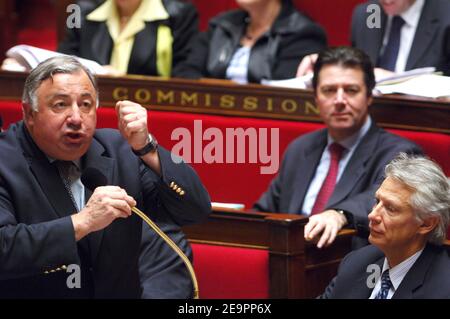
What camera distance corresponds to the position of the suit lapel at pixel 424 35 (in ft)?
8.14

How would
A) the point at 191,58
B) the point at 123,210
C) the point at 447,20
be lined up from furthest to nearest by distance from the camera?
the point at 191,58
the point at 447,20
the point at 123,210

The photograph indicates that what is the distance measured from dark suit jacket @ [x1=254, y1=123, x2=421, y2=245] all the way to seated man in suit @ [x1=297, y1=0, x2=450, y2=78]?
26cm

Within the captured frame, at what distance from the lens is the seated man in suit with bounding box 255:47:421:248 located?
7.04 feet

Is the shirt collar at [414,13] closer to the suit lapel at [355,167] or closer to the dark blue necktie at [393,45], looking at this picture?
the dark blue necktie at [393,45]

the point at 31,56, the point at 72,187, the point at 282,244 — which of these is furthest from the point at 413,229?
the point at 31,56

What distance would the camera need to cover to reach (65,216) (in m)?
1.46

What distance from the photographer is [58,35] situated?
331 centimetres

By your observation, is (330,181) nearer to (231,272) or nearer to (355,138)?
(355,138)

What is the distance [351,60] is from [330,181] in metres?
0.25

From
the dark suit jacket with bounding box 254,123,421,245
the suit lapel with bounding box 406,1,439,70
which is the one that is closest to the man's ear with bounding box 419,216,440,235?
the dark suit jacket with bounding box 254,123,421,245

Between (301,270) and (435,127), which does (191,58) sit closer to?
(435,127)

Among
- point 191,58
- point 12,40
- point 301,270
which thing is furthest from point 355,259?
point 12,40

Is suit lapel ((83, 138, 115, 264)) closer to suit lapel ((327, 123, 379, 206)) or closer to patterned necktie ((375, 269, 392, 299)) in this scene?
patterned necktie ((375, 269, 392, 299))

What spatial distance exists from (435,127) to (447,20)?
0.33m
